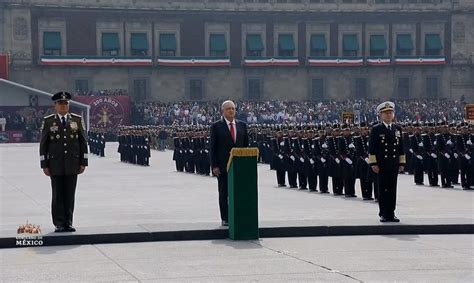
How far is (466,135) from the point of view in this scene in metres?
23.4

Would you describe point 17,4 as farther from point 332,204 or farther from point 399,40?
point 332,204

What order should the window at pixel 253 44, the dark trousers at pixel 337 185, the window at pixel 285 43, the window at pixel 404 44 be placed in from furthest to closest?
the window at pixel 404 44 < the window at pixel 285 43 < the window at pixel 253 44 < the dark trousers at pixel 337 185

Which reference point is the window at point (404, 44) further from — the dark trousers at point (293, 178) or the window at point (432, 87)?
the dark trousers at point (293, 178)

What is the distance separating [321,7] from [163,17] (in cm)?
1147

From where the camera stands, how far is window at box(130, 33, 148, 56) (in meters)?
74.2

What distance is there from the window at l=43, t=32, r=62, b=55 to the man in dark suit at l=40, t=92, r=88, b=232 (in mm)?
58839

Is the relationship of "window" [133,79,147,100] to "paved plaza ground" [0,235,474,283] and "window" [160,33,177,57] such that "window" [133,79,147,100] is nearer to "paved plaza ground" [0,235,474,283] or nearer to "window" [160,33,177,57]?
"window" [160,33,177,57]

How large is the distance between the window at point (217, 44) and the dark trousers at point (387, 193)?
201ft

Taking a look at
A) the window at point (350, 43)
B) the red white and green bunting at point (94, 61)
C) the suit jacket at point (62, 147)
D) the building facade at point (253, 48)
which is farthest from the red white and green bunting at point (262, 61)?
the suit jacket at point (62, 147)

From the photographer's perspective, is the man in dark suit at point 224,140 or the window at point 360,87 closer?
the man in dark suit at point 224,140

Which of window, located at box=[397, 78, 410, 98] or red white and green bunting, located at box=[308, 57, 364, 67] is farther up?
red white and green bunting, located at box=[308, 57, 364, 67]

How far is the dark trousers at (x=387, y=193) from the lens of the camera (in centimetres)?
1473

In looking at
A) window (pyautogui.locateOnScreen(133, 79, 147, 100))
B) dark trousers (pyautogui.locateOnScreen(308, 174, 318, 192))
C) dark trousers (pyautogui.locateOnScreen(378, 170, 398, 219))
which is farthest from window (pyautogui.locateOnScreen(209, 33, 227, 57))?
dark trousers (pyautogui.locateOnScreen(378, 170, 398, 219))

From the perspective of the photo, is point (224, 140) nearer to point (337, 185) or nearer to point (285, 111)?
point (337, 185)
